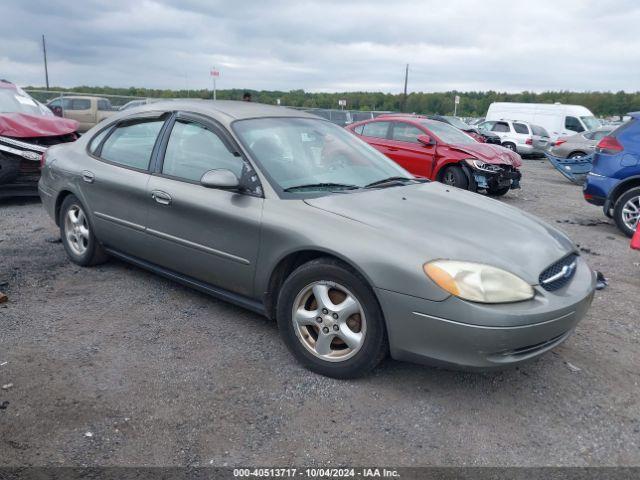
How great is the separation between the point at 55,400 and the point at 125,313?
1224mm

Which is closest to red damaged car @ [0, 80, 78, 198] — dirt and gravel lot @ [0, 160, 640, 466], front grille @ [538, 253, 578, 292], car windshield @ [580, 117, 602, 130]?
dirt and gravel lot @ [0, 160, 640, 466]

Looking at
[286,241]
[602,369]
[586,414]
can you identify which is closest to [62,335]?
[286,241]

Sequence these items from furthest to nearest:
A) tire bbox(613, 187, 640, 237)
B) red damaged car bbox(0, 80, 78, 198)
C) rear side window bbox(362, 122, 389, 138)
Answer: rear side window bbox(362, 122, 389, 138)
tire bbox(613, 187, 640, 237)
red damaged car bbox(0, 80, 78, 198)

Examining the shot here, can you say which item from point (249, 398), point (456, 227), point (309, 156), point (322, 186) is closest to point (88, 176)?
point (309, 156)

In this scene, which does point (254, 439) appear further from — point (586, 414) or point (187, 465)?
point (586, 414)

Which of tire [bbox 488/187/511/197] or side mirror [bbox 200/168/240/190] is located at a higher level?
side mirror [bbox 200/168/240/190]

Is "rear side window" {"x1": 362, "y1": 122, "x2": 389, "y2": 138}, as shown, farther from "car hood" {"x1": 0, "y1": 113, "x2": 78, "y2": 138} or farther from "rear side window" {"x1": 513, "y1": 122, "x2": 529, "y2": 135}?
"rear side window" {"x1": 513, "y1": 122, "x2": 529, "y2": 135}

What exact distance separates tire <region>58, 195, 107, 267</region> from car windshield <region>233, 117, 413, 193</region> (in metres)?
1.93

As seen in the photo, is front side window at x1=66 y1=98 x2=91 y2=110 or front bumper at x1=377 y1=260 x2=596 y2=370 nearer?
front bumper at x1=377 y1=260 x2=596 y2=370

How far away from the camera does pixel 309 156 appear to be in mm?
3938

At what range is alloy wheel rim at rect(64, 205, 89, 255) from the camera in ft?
16.3

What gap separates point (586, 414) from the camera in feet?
9.89

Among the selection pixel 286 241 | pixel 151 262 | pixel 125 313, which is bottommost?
pixel 125 313

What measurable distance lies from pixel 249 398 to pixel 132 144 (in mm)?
2532
